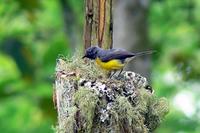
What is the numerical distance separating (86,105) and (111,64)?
44.9 inches

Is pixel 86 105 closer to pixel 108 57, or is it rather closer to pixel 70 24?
pixel 108 57

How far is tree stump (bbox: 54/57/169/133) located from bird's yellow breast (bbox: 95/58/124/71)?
0.54 m

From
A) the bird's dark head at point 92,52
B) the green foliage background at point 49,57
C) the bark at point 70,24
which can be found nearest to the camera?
the bird's dark head at point 92,52

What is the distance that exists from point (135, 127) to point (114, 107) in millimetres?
249

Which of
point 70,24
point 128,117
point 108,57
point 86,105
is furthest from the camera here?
point 70,24

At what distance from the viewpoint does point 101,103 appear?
636 centimetres

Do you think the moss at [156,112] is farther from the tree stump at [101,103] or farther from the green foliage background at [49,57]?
the green foliage background at [49,57]

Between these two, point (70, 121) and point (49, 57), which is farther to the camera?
point (49, 57)

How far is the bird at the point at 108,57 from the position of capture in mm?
7238

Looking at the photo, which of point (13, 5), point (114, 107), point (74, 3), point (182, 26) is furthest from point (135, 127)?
point (182, 26)

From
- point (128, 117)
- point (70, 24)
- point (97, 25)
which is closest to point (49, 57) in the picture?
point (70, 24)

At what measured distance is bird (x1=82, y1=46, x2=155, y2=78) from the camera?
724cm

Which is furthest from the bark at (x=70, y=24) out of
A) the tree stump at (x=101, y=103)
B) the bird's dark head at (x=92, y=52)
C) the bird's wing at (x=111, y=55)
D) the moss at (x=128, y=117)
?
the moss at (x=128, y=117)

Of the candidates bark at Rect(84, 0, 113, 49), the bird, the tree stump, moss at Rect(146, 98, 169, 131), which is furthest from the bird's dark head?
moss at Rect(146, 98, 169, 131)
